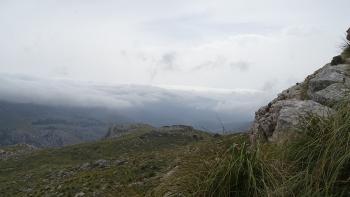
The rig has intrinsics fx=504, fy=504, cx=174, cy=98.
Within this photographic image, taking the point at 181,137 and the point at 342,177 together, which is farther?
the point at 181,137

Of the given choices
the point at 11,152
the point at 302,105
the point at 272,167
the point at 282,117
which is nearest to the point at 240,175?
the point at 272,167

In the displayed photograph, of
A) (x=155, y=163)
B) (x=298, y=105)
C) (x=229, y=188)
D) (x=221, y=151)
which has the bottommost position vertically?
(x=155, y=163)

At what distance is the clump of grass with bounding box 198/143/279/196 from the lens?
724cm

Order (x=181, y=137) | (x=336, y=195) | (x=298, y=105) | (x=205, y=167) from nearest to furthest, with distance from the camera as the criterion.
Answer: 1. (x=336, y=195)
2. (x=205, y=167)
3. (x=298, y=105)
4. (x=181, y=137)

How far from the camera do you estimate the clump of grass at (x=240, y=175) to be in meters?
7.24

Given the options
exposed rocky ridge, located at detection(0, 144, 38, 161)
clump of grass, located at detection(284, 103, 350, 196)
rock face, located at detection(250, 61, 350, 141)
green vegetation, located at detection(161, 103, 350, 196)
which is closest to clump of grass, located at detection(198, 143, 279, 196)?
green vegetation, located at detection(161, 103, 350, 196)

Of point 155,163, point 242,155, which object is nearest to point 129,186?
point 242,155

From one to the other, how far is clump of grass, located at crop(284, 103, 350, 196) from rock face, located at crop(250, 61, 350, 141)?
0.72 meters

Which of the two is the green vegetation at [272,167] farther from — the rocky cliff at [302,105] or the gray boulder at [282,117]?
the gray boulder at [282,117]

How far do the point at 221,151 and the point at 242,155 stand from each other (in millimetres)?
750

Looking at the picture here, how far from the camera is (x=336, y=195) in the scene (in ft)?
20.8

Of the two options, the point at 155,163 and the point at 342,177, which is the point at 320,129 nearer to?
the point at 342,177

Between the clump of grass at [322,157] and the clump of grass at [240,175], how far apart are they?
37 cm

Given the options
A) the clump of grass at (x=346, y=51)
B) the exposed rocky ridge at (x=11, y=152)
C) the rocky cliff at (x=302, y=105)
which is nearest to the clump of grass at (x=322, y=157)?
the rocky cliff at (x=302, y=105)
